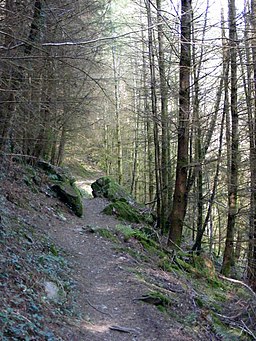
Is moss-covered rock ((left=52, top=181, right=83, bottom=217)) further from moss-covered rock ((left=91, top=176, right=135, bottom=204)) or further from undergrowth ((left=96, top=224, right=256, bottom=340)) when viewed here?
moss-covered rock ((left=91, top=176, right=135, bottom=204))

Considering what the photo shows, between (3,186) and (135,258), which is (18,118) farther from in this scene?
(135,258)

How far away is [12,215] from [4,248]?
202 centimetres

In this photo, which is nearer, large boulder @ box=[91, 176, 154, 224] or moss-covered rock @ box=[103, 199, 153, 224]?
moss-covered rock @ box=[103, 199, 153, 224]

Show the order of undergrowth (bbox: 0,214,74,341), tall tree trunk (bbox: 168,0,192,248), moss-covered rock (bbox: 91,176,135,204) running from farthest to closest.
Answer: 1. moss-covered rock (bbox: 91,176,135,204)
2. tall tree trunk (bbox: 168,0,192,248)
3. undergrowth (bbox: 0,214,74,341)

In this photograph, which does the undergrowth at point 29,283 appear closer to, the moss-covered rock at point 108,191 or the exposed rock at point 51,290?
the exposed rock at point 51,290

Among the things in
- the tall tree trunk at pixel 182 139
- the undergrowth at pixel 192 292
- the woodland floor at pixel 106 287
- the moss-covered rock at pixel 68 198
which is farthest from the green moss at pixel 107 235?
the moss-covered rock at pixel 68 198

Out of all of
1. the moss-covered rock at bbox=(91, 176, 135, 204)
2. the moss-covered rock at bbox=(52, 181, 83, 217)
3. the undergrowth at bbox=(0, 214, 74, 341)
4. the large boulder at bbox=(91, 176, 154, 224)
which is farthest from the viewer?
the moss-covered rock at bbox=(91, 176, 135, 204)

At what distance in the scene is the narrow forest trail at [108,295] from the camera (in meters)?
5.05

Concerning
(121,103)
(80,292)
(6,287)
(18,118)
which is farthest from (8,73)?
(121,103)

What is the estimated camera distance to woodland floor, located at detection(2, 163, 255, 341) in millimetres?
5086

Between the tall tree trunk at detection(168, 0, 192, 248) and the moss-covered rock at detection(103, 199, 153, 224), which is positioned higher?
the tall tree trunk at detection(168, 0, 192, 248)

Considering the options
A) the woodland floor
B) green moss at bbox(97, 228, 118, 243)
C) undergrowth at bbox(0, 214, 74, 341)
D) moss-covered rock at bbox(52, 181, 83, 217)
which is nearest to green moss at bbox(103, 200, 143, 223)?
moss-covered rock at bbox(52, 181, 83, 217)

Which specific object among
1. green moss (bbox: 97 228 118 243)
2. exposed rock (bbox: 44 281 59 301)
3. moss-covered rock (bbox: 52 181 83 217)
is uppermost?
moss-covered rock (bbox: 52 181 83 217)

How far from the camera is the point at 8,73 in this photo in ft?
19.8
